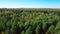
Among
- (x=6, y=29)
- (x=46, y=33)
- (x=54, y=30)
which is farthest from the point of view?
(x=6, y=29)

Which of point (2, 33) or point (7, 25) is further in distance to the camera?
point (7, 25)

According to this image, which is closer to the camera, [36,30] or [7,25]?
[36,30]

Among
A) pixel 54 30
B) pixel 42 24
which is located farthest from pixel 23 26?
pixel 54 30

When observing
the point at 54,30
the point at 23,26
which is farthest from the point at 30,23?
the point at 54,30

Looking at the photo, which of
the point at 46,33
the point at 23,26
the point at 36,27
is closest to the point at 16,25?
the point at 23,26

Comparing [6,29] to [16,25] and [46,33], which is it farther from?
[46,33]

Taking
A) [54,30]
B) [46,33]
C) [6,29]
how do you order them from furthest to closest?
[6,29]
[46,33]
[54,30]

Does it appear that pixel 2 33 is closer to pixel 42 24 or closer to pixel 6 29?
pixel 6 29

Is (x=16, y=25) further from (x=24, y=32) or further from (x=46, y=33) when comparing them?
(x=46, y=33)
